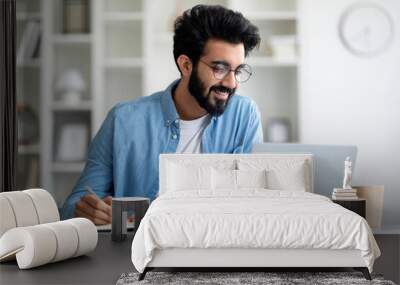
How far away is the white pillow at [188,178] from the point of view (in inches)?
207

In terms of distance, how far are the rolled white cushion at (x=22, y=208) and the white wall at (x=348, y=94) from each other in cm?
258

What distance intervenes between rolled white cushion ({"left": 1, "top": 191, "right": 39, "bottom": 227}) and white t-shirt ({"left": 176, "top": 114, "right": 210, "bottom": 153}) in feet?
5.36

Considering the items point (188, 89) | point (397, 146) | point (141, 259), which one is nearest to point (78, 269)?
point (141, 259)

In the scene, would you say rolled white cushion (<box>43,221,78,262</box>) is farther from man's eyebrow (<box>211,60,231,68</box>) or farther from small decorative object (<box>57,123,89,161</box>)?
man's eyebrow (<box>211,60,231,68</box>)

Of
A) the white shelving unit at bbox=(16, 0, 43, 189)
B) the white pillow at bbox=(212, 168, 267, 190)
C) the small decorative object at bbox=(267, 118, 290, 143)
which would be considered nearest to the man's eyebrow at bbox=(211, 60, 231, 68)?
the small decorative object at bbox=(267, 118, 290, 143)

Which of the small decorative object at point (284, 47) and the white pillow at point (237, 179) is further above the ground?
the small decorative object at point (284, 47)

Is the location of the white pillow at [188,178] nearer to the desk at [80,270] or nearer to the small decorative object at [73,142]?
the desk at [80,270]

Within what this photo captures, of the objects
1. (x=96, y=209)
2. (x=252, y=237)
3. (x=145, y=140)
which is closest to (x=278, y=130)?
(x=145, y=140)

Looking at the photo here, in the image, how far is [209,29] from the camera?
19.6ft

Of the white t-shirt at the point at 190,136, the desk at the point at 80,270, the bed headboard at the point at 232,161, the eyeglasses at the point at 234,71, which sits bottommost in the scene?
the desk at the point at 80,270

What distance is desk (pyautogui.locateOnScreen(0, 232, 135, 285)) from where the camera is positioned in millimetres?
4039

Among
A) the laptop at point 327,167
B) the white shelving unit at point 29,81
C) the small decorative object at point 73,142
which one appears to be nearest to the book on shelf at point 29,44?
the white shelving unit at point 29,81

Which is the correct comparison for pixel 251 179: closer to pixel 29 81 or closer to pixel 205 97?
pixel 205 97

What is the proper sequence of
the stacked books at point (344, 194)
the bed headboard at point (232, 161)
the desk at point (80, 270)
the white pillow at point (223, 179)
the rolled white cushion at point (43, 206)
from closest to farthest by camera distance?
the desk at point (80, 270) < the rolled white cushion at point (43, 206) < the white pillow at point (223, 179) < the stacked books at point (344, 194) < the bed headboard at point (232, 161)
